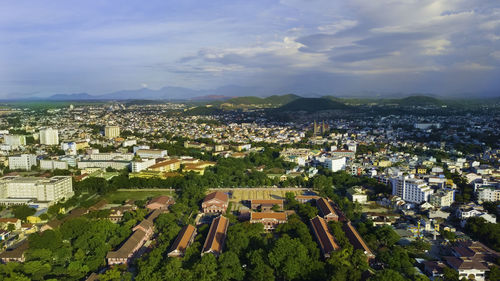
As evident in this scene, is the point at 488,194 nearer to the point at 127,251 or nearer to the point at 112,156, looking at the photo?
the point at 127,251

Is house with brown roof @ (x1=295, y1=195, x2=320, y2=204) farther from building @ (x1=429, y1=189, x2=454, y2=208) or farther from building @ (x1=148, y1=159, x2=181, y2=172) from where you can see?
building @ (x1=148, y1=159, x2=181, y2=172)

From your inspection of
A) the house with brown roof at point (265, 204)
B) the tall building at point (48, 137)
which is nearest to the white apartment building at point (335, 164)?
the house with brown roof at point (265, 204)

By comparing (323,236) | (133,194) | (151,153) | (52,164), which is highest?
(151,153)

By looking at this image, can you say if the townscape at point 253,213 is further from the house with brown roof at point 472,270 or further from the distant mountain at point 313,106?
the distant mountain at point 313,106

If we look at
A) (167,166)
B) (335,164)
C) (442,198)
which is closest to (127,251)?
(167,166)

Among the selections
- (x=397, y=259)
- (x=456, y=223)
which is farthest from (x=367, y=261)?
(x=456, y=223)

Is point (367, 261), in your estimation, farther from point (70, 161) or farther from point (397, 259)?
point (70, 161)
